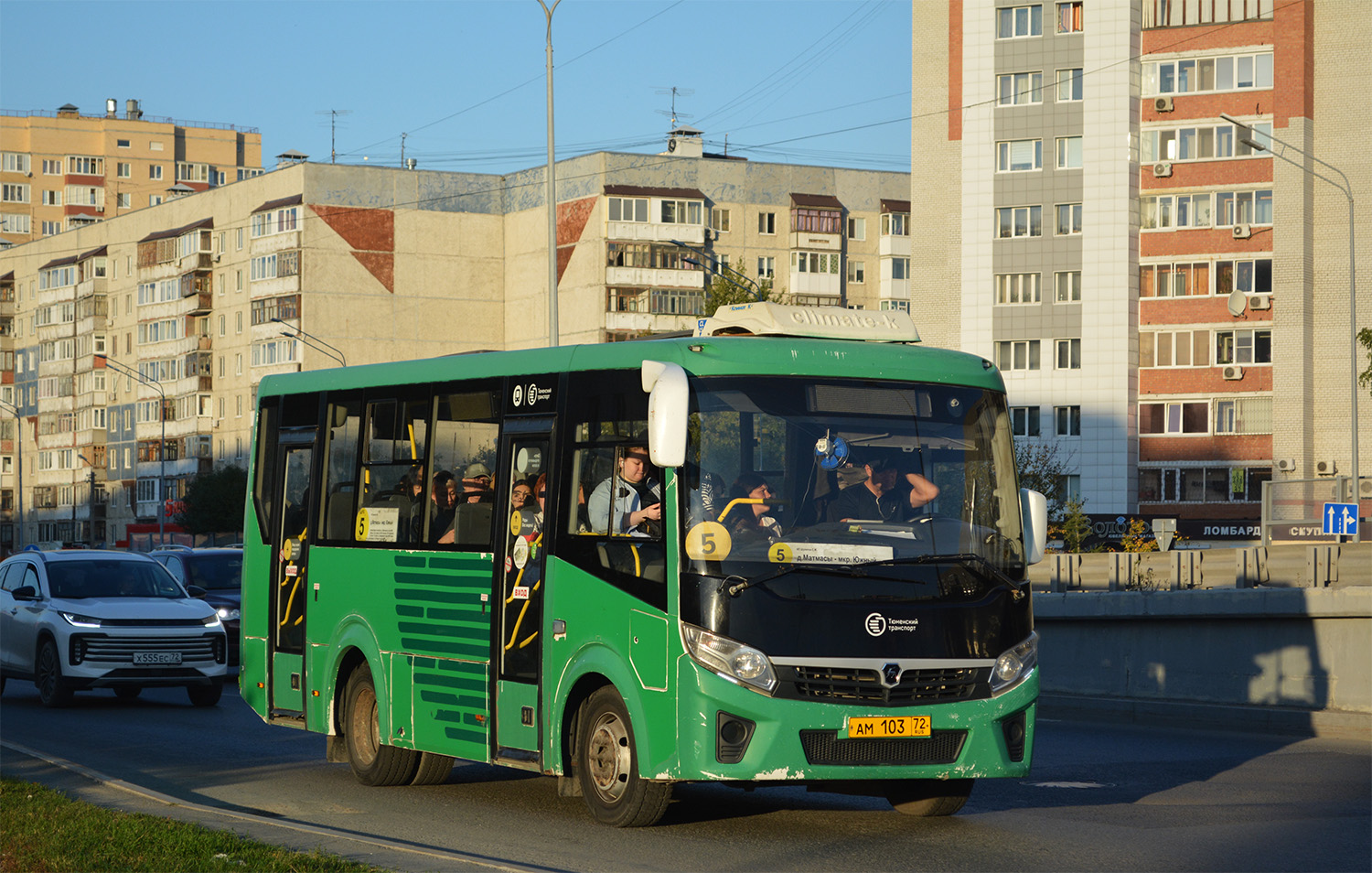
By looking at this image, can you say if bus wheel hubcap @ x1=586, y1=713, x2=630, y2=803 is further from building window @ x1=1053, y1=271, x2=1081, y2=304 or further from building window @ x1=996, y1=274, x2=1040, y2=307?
building window @ x1=996, y1=274, x2=1040, y2=307

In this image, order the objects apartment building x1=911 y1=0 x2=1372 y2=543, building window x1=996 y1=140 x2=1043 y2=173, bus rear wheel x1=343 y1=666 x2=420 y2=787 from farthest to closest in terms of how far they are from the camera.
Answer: building window x1=996 y1=140 x2=1043 y2=173 < apartment building x1=911 y1=0 x2=1372 y2=543 < bus rear wheel x1=343 y1=666 x2=420 y2=787

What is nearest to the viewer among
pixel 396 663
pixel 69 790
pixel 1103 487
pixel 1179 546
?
pixel 69 790

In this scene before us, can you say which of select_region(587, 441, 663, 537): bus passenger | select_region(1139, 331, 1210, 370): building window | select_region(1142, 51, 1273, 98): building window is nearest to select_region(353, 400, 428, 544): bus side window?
select_region(587, 441, 663, 537): bus passenger

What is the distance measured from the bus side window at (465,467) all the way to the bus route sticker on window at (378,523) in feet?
1.78

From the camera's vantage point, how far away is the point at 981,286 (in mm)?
73875

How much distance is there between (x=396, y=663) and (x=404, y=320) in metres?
93.6

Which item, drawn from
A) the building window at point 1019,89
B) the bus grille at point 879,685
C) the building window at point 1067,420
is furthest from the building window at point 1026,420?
the bus grille at point 879,685

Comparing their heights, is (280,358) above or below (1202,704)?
above

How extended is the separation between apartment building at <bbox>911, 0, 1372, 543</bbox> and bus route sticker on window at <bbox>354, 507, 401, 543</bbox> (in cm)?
6102

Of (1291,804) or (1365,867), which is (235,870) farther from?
(1291,804)

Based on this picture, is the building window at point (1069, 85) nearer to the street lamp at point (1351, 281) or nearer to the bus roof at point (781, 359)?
the street lamp at point (1351, 281)

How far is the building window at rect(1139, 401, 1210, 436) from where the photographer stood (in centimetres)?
7225

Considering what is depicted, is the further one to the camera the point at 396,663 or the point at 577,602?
the point at 396,663

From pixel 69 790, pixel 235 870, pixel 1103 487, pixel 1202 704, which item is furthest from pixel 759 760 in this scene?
pixel 1103 487
